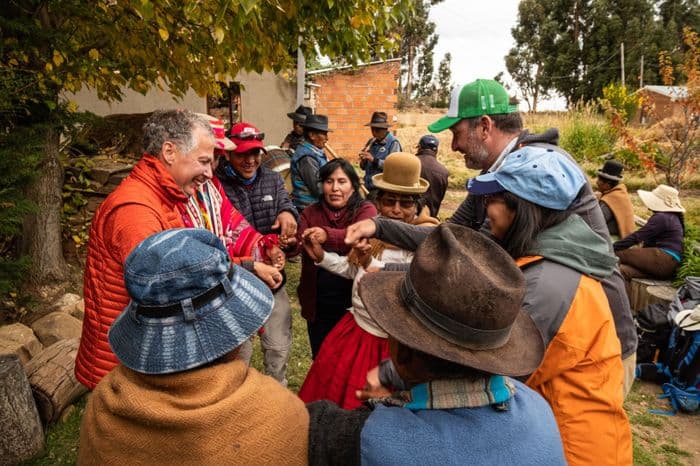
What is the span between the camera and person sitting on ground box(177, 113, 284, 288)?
285 cm

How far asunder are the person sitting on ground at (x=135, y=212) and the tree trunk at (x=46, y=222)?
2876 millimetres

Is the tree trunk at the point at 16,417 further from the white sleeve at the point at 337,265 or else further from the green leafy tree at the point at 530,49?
the green leafy tree at the point at 530,49

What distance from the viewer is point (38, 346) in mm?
3990

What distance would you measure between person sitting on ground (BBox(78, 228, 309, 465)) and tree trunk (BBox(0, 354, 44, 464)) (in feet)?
7.65

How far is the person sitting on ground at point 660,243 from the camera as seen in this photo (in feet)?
18.2

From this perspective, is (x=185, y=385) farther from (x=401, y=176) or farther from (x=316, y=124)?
(x=316, y=124)

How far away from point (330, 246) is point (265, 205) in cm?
89

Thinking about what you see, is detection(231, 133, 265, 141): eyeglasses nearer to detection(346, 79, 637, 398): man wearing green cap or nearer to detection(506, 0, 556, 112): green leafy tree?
detection(346, 79, 637, 398): man wearing green cap

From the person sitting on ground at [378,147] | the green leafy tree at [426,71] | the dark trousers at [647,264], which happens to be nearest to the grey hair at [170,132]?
the person sitting on ground at [378,147]

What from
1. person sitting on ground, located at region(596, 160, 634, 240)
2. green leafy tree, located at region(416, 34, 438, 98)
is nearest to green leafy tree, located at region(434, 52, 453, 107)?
green leafy tree, located at region(416, 34, 438, 98)

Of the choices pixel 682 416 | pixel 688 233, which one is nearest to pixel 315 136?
pixel 682 416

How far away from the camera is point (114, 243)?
6.89 feet

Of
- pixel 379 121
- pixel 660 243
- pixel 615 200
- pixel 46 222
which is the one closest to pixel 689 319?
pixel 660 243

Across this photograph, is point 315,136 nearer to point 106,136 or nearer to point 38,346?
point 106,136
